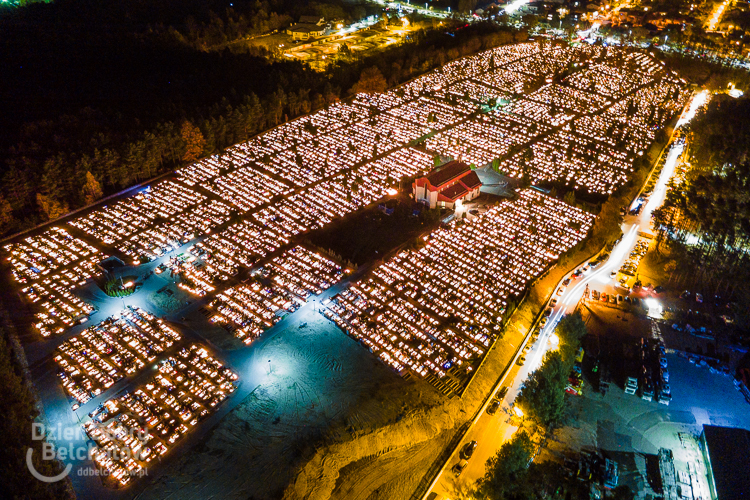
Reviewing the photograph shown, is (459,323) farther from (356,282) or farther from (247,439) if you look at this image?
(247,439)

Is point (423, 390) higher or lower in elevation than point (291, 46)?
lower

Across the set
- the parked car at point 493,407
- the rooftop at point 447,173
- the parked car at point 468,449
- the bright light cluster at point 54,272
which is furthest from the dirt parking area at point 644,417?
the bright light cluster at point 54,272

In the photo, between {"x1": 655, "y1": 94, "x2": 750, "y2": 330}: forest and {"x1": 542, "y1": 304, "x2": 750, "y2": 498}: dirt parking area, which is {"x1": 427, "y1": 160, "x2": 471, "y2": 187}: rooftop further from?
{"x1": 542, "y1": 304, "x2": 750, "y2": 498}: dirt parking area

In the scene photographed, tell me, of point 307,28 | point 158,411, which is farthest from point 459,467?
point 307,28

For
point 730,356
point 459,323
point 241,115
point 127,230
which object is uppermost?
point 241,115

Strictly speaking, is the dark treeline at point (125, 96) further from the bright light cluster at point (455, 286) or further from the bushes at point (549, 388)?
the bushes at point (549, 388)

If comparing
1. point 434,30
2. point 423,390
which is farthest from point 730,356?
point 434,30

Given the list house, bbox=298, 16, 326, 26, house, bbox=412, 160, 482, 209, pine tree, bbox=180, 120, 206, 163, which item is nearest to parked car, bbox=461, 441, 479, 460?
house, bbox=412, 160, 482, 209
